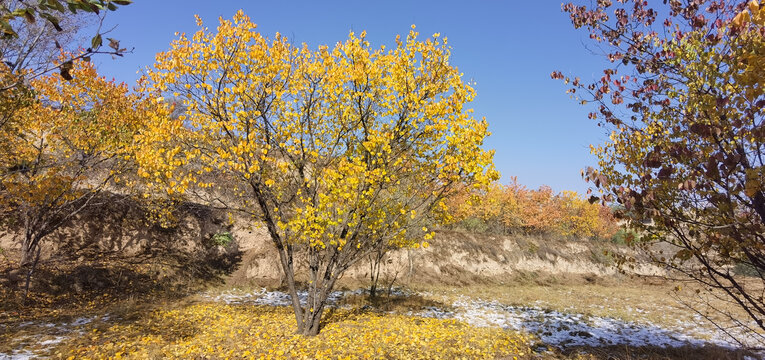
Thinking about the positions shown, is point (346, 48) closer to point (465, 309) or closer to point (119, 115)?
point (119, 115)

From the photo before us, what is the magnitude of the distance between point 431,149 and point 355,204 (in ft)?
7.68

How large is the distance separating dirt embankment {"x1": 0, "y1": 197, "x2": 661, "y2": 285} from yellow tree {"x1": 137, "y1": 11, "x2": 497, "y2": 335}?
15.1ft

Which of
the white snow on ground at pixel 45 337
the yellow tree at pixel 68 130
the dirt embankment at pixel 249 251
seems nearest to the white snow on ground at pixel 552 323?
the dirt embankment at pixel 249 251

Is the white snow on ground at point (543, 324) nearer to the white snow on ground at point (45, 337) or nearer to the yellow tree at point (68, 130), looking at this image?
the white snow on ground at point (45, 337)

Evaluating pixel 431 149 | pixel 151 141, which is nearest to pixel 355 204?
pixel 431 149

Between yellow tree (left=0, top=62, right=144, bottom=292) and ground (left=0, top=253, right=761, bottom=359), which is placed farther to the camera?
yellow tree (left=0, top=62, right=144, bottom=292)

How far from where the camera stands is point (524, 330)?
12.1m

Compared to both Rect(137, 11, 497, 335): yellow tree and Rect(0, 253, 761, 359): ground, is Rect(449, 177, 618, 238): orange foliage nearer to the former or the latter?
Rect(0, 253, 761, 359): ground

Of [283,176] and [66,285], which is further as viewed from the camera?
[66,285]

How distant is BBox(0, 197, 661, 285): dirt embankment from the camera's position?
17062 millimetres

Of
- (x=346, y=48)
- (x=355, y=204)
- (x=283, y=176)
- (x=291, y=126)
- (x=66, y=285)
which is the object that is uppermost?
(x=346, y=48)

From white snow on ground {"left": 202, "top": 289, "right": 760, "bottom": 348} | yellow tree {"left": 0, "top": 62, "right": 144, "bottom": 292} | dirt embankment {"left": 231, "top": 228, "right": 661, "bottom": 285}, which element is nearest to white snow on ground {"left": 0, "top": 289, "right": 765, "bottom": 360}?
white snow on ground {"left": 202, "top": 289, "right": 760, "bottom": 348}

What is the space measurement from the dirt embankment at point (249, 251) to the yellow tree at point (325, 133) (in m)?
4.61

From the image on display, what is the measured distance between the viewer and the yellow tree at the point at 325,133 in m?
7.44
